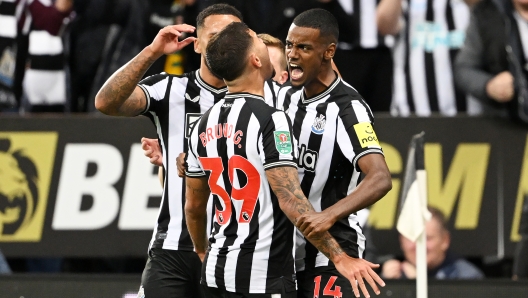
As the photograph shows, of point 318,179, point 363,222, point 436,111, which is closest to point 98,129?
point 363,222

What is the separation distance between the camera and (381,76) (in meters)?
8.26

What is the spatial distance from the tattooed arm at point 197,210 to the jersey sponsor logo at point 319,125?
2.04 ft

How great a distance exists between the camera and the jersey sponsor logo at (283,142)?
172 inches

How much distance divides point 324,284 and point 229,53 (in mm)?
1290

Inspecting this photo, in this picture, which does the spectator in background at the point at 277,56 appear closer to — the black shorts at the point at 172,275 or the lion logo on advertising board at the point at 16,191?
the black shorts at the point at 172,275

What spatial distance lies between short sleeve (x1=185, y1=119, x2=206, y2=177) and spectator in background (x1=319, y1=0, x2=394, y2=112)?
3.63 m

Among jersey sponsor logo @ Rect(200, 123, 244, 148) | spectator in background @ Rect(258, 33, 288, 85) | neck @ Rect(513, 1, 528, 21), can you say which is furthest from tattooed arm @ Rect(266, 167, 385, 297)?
neck @ Rect(513, 1, 528, 21)

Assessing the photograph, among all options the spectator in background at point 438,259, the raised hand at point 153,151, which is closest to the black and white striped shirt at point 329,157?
the raised hand at point 153,151

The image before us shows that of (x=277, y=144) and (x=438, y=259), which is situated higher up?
(x=277, y=144)

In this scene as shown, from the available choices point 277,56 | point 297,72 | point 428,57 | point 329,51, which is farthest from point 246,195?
point 428,57

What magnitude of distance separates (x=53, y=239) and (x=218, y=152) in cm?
378

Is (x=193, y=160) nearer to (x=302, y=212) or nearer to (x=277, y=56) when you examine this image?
(x=302, y=212)

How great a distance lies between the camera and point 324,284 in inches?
189

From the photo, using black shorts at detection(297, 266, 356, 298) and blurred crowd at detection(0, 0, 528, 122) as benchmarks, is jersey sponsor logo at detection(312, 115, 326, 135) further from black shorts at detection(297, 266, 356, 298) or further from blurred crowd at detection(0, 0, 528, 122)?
blurred crowd at detection(0, 0, 528, 122)
